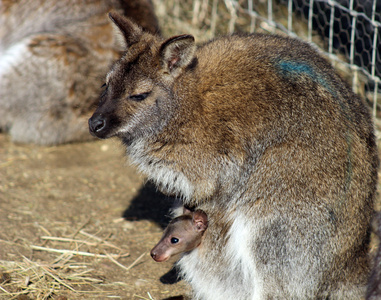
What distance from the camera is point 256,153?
3385 millimetres

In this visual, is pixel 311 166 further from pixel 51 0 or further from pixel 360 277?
pixel 51 0

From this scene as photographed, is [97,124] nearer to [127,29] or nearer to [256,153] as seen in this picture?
[127,29]

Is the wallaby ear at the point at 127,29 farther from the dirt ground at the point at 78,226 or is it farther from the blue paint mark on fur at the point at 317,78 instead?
the blue paint mark on fur at the point at 317,78

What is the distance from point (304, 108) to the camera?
3367 millimetres

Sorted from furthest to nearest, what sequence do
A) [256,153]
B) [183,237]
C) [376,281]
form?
[183,237], [256,153], [376,281]

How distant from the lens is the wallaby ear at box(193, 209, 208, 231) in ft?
12.0

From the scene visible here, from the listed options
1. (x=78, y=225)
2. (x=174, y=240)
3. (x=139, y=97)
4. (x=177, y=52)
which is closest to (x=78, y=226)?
(x=78, y=225)

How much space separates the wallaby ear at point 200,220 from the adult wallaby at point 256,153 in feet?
0.15

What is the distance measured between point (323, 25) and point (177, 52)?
335 cm

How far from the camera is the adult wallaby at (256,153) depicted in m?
3.26

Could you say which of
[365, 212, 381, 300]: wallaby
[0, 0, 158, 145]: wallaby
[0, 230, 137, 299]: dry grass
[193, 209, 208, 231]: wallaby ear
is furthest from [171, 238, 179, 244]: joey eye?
[0, 0, 158, 145]: wallaby

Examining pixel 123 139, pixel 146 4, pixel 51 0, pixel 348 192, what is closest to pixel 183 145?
pixel 123 139

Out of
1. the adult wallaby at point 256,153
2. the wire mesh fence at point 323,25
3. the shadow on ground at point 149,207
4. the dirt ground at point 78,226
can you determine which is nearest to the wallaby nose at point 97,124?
the adult wallaby at point 256,153

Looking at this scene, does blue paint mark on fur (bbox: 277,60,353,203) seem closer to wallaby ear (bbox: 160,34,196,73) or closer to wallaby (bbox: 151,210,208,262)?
wallaby ear (bbox: 160,34,196,73)
